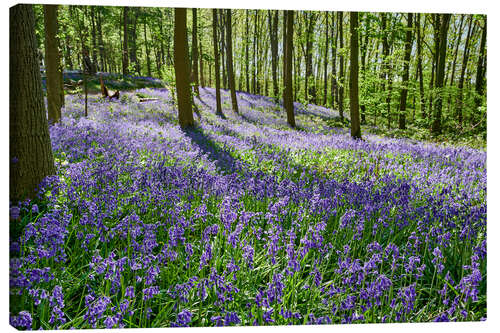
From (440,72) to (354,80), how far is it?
6.45ft

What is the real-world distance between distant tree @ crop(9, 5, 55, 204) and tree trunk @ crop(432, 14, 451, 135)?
5.15m

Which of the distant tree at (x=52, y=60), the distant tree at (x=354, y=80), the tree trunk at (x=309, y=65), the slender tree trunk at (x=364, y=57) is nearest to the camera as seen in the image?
the distant tree at (x=52, y=60)

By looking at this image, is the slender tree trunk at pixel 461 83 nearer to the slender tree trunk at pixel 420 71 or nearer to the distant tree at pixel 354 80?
the slender tree trunk at pixel 420 71

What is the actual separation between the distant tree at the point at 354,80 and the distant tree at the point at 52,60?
A: 553 centimetres

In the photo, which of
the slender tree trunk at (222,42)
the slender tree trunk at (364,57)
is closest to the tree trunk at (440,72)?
the slender tree trunk at (364,57)

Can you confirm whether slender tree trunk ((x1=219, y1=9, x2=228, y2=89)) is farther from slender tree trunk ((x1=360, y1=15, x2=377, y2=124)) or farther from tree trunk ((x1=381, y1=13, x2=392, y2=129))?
tree trunk ((x1=381, y1=13, x2=392, y2=129))

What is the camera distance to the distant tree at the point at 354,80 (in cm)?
750

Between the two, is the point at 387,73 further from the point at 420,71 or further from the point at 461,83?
the point at 461,83

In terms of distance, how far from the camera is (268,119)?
32.2 feet

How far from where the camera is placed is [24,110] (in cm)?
300

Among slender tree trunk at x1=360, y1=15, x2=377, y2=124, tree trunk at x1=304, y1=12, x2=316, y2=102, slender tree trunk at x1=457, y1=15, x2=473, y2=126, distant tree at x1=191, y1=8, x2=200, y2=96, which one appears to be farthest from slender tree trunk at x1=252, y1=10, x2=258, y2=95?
slender tree trunk at x1=457, y1=15, x2=473, y2=126

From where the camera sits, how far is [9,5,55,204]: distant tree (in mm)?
2932

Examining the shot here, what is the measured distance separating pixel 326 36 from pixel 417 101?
8.94ft

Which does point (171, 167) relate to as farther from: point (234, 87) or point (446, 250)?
point (234, 87)
